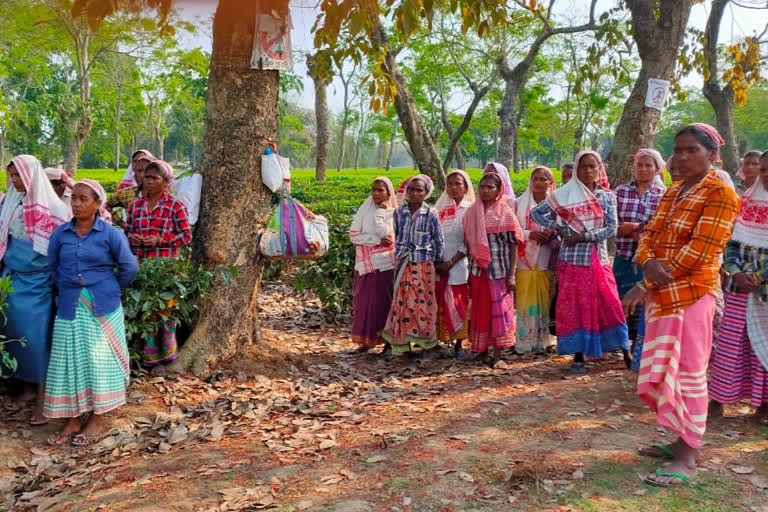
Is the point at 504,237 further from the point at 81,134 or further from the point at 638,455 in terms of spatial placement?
the point at 81,134

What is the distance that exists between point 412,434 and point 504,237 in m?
2.39

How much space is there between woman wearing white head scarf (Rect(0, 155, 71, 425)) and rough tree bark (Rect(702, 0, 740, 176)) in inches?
407

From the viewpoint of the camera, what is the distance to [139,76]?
2853cm

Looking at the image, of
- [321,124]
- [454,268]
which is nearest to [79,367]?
[454,268]

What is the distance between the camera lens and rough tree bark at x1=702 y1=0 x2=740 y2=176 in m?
11.0

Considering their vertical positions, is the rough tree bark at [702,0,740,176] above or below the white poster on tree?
above

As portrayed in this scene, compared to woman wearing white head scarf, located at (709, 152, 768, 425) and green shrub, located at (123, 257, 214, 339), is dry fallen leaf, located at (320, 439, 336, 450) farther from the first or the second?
woman wearing white head scarf, located at (709, 152, 768, 425)

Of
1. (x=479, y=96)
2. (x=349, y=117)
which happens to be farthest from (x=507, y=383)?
(x=349, y=117)

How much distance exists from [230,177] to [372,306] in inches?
75.0

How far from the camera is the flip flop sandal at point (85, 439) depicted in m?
4.06

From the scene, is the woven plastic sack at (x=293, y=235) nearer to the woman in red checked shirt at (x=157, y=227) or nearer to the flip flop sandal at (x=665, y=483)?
the woman in red checked shirt at (x=157, y=227)

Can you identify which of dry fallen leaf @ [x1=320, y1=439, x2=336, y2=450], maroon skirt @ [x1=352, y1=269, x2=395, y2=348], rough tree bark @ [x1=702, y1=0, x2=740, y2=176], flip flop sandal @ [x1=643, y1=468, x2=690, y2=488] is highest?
rough tree bark @ [x1=702, y1=0, x2=740, y2=176]

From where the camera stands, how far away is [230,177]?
5.11 metres

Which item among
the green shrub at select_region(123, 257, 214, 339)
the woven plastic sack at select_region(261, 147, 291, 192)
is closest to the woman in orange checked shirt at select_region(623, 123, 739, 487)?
the woven plastic sack at select_region(261, 147, 291, 192)
